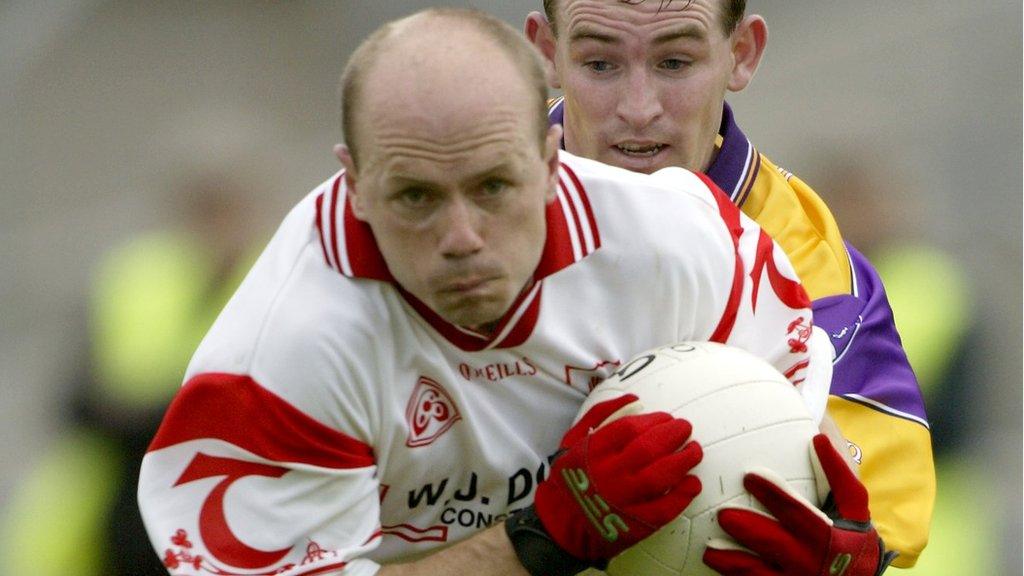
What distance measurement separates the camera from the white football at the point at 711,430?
120 inches

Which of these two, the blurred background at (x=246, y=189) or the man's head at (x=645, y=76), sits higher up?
the man's head at (x=645, y=76)

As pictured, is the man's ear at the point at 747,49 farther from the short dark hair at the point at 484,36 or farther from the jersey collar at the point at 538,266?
the short dark hair at the point at 484,36

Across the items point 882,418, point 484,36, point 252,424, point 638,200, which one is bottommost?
point 882,418

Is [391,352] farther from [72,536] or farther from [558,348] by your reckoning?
[72,536]

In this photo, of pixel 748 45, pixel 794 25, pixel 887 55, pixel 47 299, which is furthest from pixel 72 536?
pixel 887 55

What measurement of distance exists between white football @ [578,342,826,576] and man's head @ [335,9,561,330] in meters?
0.32

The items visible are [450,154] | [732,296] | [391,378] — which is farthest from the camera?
[732,296]

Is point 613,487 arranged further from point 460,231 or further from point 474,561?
point 460,231

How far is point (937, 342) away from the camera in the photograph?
5785 mm

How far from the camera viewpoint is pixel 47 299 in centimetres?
630

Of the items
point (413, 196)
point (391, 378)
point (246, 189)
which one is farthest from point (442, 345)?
point (246, 189)

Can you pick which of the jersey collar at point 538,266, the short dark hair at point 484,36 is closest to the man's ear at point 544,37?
the jersey collar at point 538,266

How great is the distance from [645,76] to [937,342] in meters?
2.07

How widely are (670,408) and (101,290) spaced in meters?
3.01
